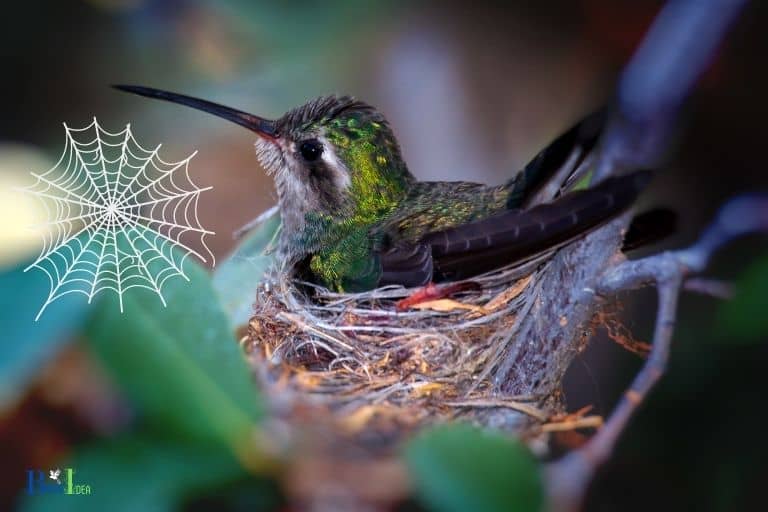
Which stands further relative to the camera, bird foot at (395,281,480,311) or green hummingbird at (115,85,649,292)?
bird foot at (395,281,480,311)

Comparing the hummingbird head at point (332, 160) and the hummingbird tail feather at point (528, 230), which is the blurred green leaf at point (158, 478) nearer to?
the hummingbird tail feather at point (528, 230)

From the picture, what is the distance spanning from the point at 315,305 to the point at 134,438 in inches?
23.9

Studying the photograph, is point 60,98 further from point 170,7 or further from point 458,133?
point 458,133

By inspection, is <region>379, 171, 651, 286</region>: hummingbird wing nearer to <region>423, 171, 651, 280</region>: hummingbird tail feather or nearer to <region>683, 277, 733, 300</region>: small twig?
<region>423, 171, 651, 280</region>: hummingbird tail feather

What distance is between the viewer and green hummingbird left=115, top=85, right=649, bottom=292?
1313mm

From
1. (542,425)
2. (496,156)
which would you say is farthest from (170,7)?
(542,425)

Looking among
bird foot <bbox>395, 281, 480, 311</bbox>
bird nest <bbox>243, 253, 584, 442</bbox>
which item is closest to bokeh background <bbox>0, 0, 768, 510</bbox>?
bird nest <bbox>243, 253, 584, 442</bbox>

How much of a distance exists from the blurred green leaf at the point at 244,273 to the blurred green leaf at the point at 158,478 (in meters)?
0.34

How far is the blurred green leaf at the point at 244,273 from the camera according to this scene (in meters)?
1.35

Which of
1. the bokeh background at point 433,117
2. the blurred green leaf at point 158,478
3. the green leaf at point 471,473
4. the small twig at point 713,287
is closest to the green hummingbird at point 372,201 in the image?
the bokeh background at point 433,117

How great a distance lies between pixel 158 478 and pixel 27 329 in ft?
0.98

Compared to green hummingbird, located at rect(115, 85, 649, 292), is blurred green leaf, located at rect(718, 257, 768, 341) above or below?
below

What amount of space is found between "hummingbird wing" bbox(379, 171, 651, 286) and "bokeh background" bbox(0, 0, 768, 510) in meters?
0.29

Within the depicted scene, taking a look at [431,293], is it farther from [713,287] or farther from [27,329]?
[27,329]
